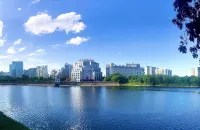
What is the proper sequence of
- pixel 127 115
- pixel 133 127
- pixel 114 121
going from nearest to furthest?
pixel 133 127 → pixel 114 121 → pixel 127 115

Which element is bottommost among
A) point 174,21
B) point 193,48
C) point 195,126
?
point 195,126

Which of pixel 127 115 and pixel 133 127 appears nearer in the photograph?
pixel 133 127

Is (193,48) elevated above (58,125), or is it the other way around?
(193,48)

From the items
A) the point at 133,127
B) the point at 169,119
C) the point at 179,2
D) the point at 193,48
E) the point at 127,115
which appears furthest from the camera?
the point at 127,115

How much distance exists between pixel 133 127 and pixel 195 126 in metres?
10.2

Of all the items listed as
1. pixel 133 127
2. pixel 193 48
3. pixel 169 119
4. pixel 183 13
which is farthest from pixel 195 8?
pixel 169 119

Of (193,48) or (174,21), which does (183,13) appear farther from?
(193,48)

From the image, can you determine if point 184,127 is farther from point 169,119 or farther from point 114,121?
A: point 114,121

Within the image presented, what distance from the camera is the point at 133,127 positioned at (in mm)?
42062

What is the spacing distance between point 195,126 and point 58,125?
847 inches

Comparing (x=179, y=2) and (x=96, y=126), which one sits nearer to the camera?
(x=179, y=2)

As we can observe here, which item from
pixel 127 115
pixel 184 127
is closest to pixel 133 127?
pixel 184 127

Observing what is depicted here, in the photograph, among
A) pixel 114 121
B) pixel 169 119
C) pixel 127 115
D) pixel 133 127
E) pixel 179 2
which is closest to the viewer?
pixel 179 2

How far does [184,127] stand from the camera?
42688mm
